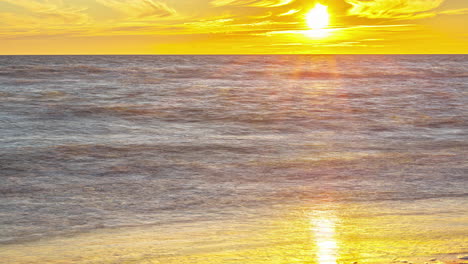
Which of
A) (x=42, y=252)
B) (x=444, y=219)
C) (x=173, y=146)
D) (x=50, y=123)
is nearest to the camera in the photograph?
(x=42, y=252)

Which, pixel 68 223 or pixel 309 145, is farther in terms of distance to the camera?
pixel 309 145

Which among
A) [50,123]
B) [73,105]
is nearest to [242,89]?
[73,105]

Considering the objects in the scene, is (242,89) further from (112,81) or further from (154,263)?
(154,263)

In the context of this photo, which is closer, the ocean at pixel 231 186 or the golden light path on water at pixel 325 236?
the golden light path on water at pixel 325 236

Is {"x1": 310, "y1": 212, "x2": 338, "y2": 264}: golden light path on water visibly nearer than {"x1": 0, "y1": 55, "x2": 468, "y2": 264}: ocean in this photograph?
Yes

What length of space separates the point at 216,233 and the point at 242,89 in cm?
2656

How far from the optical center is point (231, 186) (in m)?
8.70

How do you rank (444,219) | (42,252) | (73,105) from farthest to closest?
(73,105) < (444,219) < (42,252)

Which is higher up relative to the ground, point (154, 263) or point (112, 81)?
point (112, 81)

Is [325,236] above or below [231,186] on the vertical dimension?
below

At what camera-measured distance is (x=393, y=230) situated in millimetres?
5996

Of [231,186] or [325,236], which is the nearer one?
[325,236]

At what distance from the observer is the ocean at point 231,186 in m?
5.48

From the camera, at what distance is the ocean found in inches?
216
